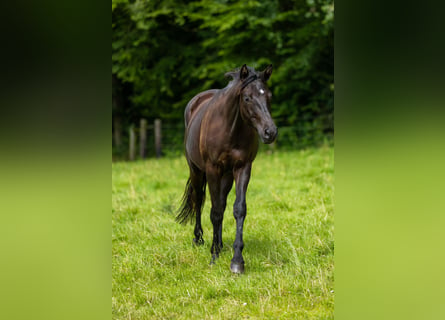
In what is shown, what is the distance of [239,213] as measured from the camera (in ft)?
14.9

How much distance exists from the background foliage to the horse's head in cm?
1145

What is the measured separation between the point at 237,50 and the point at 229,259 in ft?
42.8

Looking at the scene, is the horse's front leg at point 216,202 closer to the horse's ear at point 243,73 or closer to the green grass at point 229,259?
the green grass at point 229,259

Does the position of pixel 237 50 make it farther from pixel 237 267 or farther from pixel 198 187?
pixel 237 267

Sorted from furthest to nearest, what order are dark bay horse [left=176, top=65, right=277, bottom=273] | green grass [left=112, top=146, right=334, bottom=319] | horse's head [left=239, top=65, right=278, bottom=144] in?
dark bay horse [left=176, top=65, right=277, bottom=273]
horse's head [left=239, top=65, right=278, bottom=144]
green grass [left=112, top=146, right=334, bottom=319]

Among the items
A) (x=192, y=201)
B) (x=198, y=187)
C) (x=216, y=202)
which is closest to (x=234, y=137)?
(x=216, y=202)

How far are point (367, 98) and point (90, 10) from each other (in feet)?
2.56

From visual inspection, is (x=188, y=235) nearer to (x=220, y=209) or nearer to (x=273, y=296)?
(x=220, y=209)

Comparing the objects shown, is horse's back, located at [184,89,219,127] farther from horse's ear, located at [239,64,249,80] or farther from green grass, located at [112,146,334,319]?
horse's ear, located at [239,64,249,80]

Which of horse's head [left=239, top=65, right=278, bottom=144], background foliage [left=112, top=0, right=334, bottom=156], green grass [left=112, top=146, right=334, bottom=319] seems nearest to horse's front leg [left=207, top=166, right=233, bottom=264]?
green grass [left=112, top=146, right=334, bottom=319]

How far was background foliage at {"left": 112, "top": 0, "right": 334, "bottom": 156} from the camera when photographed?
52.5 ft

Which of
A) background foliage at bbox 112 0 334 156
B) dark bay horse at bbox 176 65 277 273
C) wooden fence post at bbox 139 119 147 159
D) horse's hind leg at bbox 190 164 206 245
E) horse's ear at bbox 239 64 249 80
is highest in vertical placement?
background foliage at bbox 112 0 334 156

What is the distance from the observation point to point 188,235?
5.90 meters

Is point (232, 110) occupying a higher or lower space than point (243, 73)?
lower
